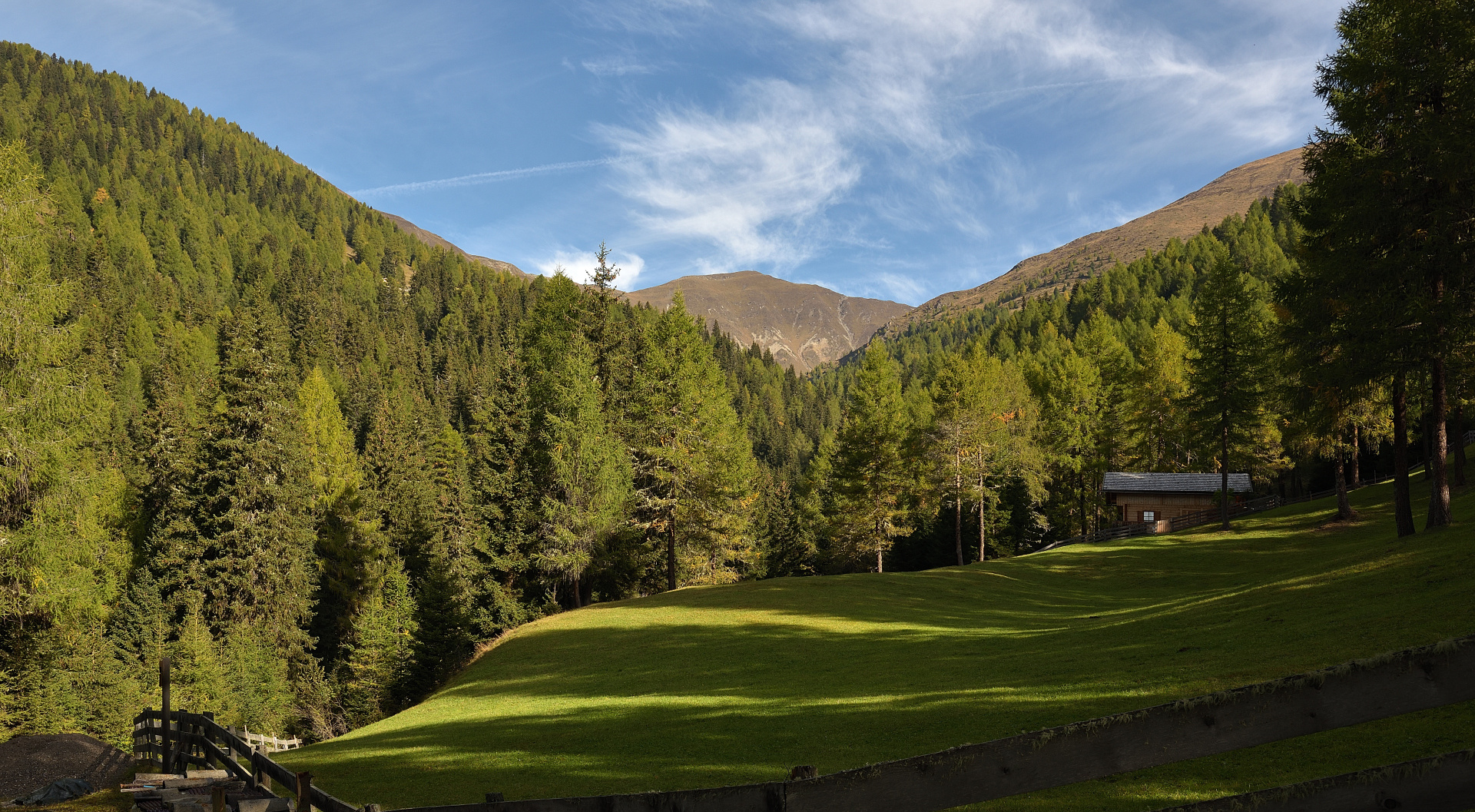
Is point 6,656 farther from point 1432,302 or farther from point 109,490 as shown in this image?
point 1432,302

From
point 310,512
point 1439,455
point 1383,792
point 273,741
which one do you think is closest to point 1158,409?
point 1439,455

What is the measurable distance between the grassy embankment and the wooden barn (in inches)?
920

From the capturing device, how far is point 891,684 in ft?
53.1

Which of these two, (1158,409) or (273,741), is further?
(1158,409)

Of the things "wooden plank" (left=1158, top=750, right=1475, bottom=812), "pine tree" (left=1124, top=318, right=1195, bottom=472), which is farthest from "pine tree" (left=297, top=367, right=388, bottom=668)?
"pine tree" (left=1124, top=318, right=1195, bottom=472)

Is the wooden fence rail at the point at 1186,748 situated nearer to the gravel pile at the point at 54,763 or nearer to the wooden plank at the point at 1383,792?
the wooden plank at the point at 1383,792

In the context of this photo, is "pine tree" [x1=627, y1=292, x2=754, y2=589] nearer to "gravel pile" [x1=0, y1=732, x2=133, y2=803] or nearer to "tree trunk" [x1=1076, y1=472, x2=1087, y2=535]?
"gravel pile" [x1=0, y1=732, x2=133, y2=803]

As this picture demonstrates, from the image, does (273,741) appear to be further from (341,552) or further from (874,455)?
(874,455)

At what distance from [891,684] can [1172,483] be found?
4691cm

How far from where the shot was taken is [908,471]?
50.2m

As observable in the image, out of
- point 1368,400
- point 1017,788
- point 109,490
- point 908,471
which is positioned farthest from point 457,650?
point 1368,400

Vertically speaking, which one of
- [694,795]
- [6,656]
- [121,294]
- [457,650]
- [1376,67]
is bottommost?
[457,650]

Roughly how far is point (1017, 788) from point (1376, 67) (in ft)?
88.4

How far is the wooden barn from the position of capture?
53.4 meters
